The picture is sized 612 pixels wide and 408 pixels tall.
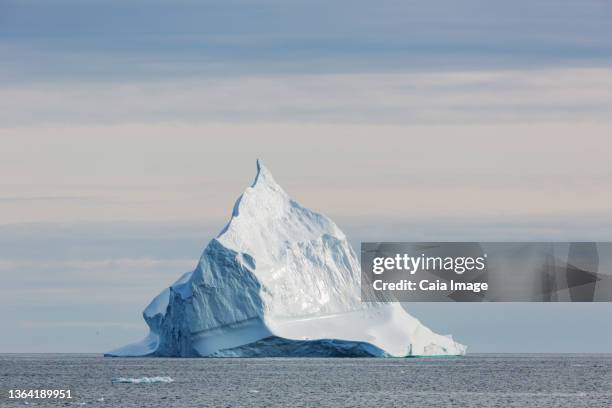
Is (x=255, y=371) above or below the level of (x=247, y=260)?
below

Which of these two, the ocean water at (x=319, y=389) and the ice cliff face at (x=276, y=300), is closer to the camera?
the ocean water at (x=319, y=389)

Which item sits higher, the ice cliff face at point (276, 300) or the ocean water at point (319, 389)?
the ice cliff face at point (276, 300)

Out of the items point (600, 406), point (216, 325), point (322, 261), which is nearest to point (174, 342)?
point (216, 325)

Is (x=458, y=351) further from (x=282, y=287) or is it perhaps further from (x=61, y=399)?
(x=61, y=399)

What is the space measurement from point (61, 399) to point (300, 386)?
1259cm

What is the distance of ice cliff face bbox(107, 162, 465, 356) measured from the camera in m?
70.2

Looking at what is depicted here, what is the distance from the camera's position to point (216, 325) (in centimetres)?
7106

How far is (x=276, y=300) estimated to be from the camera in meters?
72.2

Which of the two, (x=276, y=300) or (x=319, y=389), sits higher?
(x=276, y=300)

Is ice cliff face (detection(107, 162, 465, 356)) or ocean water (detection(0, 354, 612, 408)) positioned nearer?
ocean water (detection(0, 354, 612, 408))

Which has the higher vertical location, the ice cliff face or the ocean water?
the ice cliff face

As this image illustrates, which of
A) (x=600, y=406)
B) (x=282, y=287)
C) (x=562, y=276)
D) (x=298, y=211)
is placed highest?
(x=298, y=211)

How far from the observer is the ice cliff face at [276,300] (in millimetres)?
70250

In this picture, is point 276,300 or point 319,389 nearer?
point 319,389
